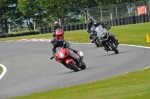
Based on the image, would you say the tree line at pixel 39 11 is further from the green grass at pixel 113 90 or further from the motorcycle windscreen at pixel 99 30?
the green grass at pixel 113 90

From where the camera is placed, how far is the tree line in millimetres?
75875

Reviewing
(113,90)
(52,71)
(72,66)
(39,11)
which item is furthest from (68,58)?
(39,11)

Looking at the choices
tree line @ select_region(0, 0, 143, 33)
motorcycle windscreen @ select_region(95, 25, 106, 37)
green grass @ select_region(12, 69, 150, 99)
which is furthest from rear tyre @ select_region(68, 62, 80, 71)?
tree line @ select_region(0, 0, 143, 33)

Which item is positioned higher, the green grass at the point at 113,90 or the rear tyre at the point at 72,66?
the green grass at the point at 113,90

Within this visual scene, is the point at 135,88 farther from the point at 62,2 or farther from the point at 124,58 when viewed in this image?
the point at 62,2

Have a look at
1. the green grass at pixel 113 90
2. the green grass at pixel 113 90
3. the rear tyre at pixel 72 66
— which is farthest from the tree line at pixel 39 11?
the green grass at pixel 113 90

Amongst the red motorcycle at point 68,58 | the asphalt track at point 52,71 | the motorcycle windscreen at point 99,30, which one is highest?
the motorcycle windscreen at point 99,30

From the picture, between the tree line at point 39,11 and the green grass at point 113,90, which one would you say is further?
the tree line at point 39,11

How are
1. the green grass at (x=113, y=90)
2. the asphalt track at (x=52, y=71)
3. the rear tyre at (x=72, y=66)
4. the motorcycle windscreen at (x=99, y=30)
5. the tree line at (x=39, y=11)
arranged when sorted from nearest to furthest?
the green grass at (x=113, y=90), the asphalt track at (x=52, y=71), the rear tyre at (x=72, y=66), the motorcycle windscreen at (x=99, y=30), the tree line at (x=39, y=11)

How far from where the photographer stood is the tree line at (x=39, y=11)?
7588 cm

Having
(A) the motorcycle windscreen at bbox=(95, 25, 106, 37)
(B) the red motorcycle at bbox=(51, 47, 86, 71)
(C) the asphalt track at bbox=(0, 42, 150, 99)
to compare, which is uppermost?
(A) the motorcycle windscreen at bbox=(95, 25, 106, 37)

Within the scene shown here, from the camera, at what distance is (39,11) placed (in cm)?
8100

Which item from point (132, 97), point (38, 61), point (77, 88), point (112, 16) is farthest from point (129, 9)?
point (132, 97)

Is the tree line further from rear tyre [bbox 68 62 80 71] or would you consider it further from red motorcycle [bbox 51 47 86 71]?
rear tyre [bbox 68 62 80 71]
